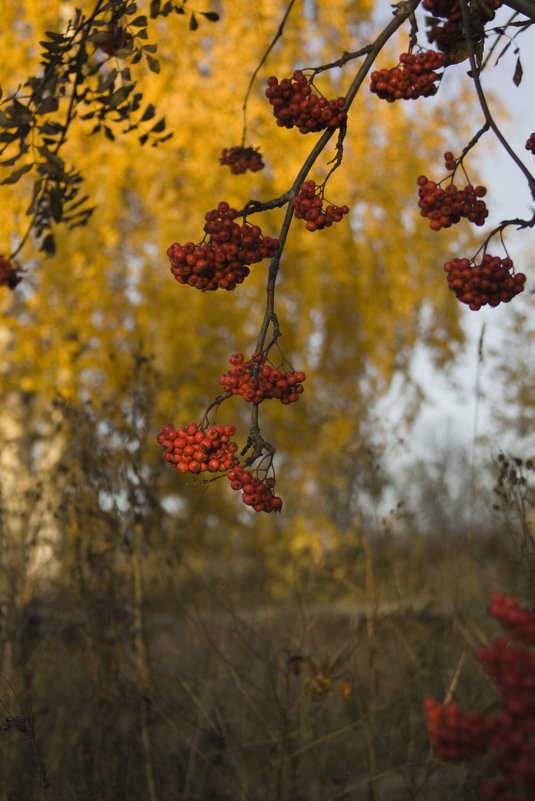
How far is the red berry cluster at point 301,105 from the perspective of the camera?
6.40ft

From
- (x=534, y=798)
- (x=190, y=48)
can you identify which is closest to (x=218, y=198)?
(x=190, y=48)

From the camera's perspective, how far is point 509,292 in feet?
6.23

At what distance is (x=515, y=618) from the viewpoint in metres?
1.21

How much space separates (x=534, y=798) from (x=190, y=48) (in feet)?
25.0

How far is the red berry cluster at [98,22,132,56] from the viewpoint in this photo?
250cm

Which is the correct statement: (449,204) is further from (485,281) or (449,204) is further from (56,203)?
(56,203)

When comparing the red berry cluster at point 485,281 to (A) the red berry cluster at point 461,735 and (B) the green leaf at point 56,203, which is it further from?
(B) the green leaf at point 56,203

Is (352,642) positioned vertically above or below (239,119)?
below

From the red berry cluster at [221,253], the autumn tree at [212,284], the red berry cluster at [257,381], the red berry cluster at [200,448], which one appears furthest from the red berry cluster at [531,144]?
the red berry cluster at [200,448]

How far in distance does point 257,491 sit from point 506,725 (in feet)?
2.40

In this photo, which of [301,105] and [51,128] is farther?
[51,128]

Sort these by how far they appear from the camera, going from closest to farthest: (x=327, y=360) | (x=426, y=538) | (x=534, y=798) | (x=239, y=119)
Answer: (x=534, y=798) < (x=239, y=119) < (x=327, y=360) < (x=426, y=538)

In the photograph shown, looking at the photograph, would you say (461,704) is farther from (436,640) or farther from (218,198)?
(218,198)

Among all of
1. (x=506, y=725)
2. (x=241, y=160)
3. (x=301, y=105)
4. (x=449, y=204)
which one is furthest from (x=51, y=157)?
(x=506, y=725)
